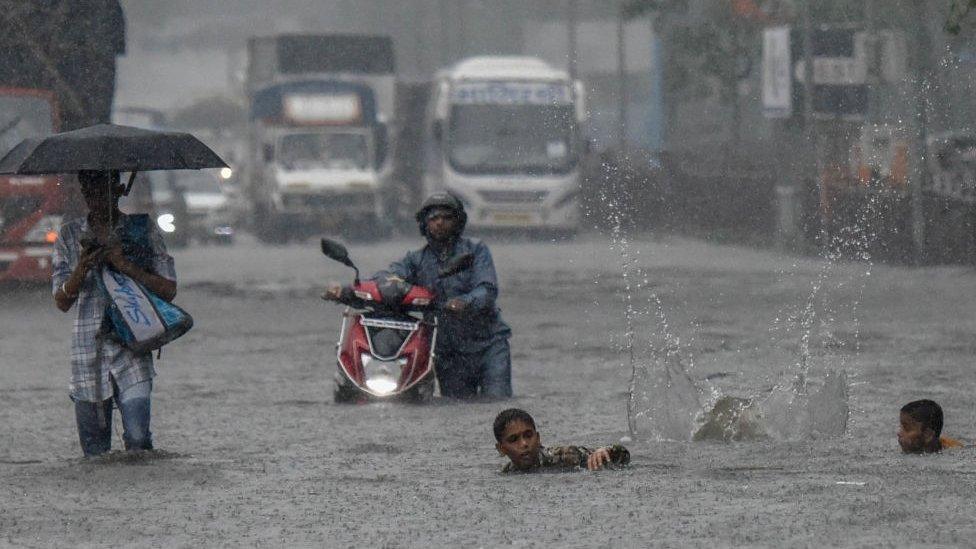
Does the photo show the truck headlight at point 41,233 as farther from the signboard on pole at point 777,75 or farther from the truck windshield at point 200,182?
the truck windshield at point 200,182

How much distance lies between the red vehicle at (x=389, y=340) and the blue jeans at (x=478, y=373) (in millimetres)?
278

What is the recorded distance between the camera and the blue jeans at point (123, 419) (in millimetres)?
8281

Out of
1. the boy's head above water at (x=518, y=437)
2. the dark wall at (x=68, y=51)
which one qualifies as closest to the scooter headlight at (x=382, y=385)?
the boy's head above water at (x=518, y=437)

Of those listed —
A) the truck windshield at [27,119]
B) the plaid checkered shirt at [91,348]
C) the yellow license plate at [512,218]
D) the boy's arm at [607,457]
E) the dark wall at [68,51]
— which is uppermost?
the dark wall at [68,51]

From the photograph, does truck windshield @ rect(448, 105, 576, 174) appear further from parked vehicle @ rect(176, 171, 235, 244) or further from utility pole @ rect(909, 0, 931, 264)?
utility pole @ rect(909, 0, 931, 264)

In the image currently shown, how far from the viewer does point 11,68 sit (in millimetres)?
20688

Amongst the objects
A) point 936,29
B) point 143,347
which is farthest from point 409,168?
point 143,347

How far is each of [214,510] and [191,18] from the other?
81.5m

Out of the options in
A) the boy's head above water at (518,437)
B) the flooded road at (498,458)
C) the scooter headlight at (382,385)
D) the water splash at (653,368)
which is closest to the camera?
the flooded road at (498,458)

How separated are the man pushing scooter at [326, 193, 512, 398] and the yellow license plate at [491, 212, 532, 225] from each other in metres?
23.9

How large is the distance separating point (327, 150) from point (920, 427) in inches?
1162

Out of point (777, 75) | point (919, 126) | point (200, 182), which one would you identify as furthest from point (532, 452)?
point (200, 182)

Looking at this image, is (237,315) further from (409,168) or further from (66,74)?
(409,168)

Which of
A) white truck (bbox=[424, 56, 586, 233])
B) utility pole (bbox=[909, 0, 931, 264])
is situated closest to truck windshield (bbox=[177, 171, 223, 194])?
white truck (bbox=[424, 56, 586, 233])
